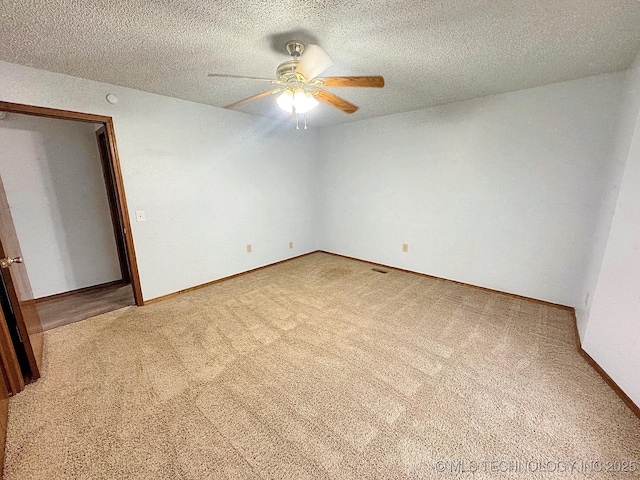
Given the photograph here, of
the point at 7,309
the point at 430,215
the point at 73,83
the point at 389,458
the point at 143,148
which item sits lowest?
the point at 389,458

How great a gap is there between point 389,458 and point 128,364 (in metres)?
1.91

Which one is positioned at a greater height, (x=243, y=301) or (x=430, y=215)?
(x=430, y=215)

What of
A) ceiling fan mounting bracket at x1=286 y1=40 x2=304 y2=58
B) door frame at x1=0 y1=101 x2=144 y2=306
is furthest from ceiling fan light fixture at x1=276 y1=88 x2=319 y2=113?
door frame at x1=0 y1=101 x2=144 y2=306

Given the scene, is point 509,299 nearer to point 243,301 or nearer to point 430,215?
point 430,215

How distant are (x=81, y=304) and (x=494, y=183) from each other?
4.96m

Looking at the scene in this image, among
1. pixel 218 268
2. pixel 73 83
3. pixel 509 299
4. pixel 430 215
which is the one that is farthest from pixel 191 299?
pixel 509 299

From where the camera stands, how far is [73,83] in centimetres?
222

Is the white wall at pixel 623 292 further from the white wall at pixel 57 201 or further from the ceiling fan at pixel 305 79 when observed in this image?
the white wall at pixel 57 201

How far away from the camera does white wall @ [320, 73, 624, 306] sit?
2.38 meters

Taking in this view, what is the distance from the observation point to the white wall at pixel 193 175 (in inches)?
93.0

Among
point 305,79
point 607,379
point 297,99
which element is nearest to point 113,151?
point 297,99

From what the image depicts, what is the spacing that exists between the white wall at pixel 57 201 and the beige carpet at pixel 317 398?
121cm

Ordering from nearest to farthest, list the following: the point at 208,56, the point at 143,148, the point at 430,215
Result: 1. the point at 208,56
2. the point at 143,148
3. the point at 430,215

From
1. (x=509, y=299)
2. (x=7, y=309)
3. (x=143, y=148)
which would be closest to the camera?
(x=7, y=309)
